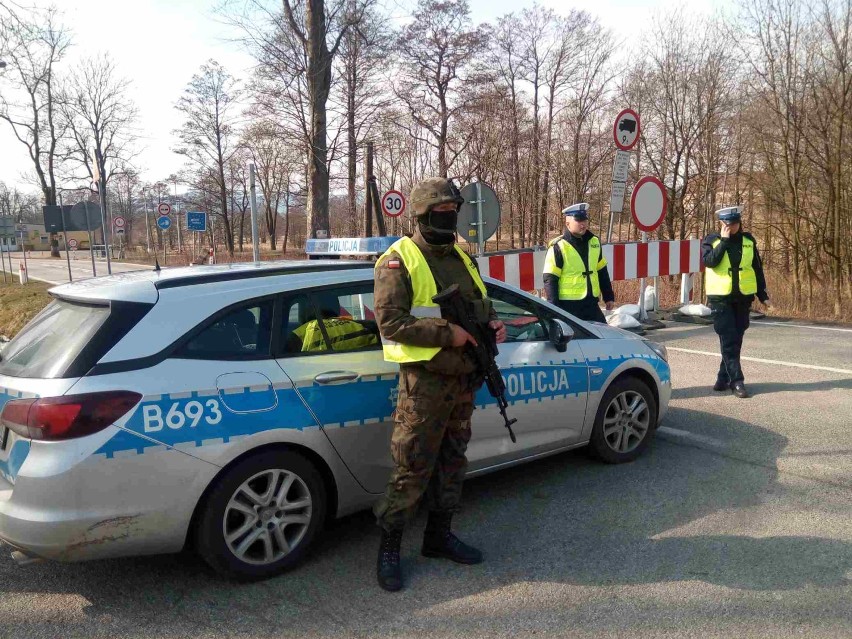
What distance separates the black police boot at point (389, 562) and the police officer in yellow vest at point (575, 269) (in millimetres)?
3717

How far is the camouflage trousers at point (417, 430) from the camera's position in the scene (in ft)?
10.8

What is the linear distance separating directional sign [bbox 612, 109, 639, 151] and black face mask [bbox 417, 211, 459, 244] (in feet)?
24.1

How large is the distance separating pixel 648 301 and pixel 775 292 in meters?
5.60

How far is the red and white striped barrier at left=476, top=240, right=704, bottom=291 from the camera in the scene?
9.55 m

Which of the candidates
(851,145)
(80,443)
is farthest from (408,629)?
(851,145)

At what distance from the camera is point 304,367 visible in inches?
137

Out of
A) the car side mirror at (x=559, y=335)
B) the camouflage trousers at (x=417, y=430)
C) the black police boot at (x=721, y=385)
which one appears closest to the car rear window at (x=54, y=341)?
the camouflage trousers at (x=417, y=430)

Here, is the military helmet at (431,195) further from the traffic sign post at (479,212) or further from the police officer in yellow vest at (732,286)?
the traffic sign post at (479,212)

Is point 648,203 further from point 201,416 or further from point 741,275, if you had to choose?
point 201,416

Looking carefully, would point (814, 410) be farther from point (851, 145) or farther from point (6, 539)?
point (851, 145)

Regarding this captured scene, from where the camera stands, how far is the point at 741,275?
681 centimetres

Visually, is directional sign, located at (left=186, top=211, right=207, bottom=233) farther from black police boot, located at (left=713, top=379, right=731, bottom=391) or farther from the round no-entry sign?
black police boot, located at (left=713, top=379, right=731, bottom=391)

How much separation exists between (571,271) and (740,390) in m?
2.07

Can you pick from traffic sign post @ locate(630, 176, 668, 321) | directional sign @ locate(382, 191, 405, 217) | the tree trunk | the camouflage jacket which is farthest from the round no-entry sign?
directional sign @ locate(382, 191, 405, 217)
